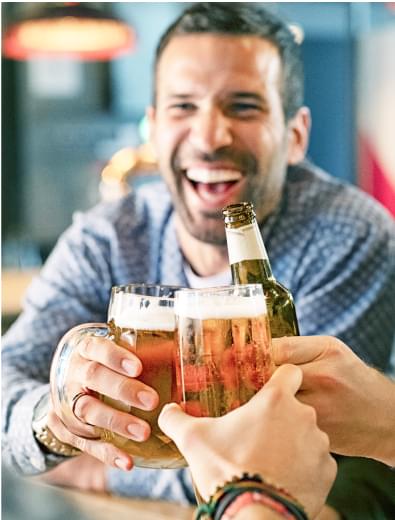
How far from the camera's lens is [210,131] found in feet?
5.16

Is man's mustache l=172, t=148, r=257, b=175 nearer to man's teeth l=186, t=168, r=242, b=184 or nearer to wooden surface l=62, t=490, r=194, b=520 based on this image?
man's teeth l=186, t=168, r=242, b=184

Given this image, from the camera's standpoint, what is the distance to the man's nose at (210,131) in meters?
1.57

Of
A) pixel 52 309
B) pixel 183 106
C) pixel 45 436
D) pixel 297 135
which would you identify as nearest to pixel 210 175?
pixel 183 106

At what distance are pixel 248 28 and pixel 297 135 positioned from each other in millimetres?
244

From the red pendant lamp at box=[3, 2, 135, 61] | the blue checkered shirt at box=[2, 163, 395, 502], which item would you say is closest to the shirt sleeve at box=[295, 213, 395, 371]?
the blue checkered shirt at box=[2, 163, 395, 502]

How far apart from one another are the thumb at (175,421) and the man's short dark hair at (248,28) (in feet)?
3.61

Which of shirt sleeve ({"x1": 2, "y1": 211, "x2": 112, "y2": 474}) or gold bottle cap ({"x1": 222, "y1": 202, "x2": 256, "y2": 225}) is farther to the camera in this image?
shirt sleeve ({"x1": 2, "y1": 211, "x2": 112, "y2": 474})

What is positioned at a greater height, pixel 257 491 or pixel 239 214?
pixel 239 214

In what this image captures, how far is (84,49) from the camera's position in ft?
11.5

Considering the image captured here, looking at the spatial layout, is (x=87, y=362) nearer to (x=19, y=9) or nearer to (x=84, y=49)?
(x=84, y=49)

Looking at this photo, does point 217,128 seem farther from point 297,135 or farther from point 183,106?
point 297,135

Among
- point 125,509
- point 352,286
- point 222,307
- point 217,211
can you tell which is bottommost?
point 125,509

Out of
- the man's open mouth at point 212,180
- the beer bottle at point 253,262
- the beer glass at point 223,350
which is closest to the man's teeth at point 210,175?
the man's open mouth at point 212,180

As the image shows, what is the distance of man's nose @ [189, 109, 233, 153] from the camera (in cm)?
157
